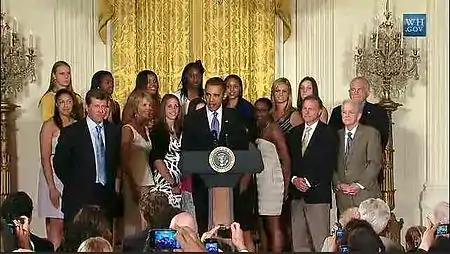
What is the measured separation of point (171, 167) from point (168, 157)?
87mm

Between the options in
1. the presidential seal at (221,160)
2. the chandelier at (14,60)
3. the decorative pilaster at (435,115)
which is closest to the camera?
the presidential seal at (221,160)

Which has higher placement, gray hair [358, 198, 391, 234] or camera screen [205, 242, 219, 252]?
gray hair [358, 198, 391, 234]

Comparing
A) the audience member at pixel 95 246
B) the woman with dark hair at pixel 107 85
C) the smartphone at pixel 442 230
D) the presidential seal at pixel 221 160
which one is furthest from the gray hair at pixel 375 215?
the woman with dark hair at pixel 107 85

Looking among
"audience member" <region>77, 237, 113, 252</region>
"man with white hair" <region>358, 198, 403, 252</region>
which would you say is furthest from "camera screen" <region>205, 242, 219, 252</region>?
"man with white hair" <region>358, 198, 403, 252</region>

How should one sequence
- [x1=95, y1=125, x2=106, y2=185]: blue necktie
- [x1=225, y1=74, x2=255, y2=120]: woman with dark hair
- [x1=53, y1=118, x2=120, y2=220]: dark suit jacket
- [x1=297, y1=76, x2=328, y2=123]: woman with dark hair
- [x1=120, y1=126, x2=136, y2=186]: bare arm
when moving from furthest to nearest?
[x1=297, y1=76, x2=328, y2=123]: woman with dark hair, [x1=225, y1=74, x2=255, y2=120]: woman with dark hair, [x1=120, y1=126, x2=136, y2=186]: bare arm, [x1=95, y1=125, x2=106, y2=185]: blue necktie, [x1=53, y1=118, x2=120, y2=220]: dark suit jacket

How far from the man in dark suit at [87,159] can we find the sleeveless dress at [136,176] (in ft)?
1.07

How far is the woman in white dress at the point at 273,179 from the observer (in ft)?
28.4

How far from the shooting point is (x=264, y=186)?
28.4 feet

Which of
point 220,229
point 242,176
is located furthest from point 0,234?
point 242,176

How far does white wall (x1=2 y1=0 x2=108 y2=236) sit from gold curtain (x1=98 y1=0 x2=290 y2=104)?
17 cm

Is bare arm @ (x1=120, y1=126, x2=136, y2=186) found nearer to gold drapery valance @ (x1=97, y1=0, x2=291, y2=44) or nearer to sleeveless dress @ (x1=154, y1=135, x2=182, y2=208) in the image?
sleeveless dress @ (x1=154, y1=135, x2=182, y2=208)

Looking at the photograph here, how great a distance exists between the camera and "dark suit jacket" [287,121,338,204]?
28.0 ft

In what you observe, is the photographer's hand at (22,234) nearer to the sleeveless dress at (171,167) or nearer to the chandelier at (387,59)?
the sleeveless dress at (171,167)

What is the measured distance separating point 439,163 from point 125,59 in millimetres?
3262
